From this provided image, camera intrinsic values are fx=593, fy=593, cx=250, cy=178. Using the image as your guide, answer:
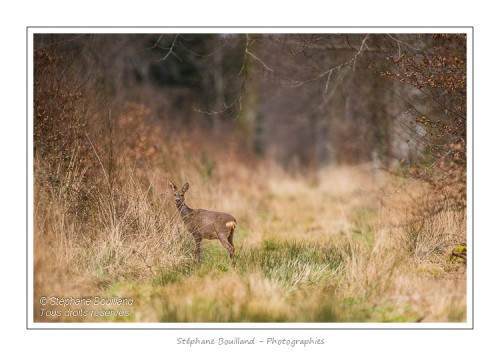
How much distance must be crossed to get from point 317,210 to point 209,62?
15.0 meters

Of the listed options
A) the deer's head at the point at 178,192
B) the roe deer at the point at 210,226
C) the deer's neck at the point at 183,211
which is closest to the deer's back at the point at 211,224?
the roe deer at the point at 210,226

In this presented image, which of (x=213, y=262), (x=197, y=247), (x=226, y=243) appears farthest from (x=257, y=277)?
(x=197, y=247)

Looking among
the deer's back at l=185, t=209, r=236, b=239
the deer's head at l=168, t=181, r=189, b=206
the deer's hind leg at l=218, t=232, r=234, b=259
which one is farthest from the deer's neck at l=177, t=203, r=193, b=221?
the deer's hind leg at l=218, t=232, r=234, b=259

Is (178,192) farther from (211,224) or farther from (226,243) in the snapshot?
(226,243)

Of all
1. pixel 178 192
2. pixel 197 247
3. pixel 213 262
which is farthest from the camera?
pixel 178 192

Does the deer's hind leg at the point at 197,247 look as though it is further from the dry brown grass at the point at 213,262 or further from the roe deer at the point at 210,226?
the dry brown grass at the point at 213,262

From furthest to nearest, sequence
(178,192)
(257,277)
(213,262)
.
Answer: (178,192)
(213,262)
(257,277)

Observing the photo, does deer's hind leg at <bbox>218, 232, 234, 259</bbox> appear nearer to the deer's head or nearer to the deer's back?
the deer's back

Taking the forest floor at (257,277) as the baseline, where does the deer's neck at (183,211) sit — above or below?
above

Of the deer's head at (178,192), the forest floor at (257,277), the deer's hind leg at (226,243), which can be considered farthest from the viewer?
the deer's head at (178,192)

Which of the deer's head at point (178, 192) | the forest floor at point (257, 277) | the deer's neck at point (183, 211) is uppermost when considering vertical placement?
the deer's head at point (178, 192)

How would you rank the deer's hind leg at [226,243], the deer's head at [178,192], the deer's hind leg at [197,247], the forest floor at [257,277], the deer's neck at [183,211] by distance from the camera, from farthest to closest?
the deer's neck at [183,211]
the deer's head at [178,192]
the deer's hind leg at [226,243]
the deer's hind leg at [197,247]
the forest floor at [257,277]

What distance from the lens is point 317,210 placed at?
1312cm

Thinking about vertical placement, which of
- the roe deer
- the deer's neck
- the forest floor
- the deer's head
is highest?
the deer's head
